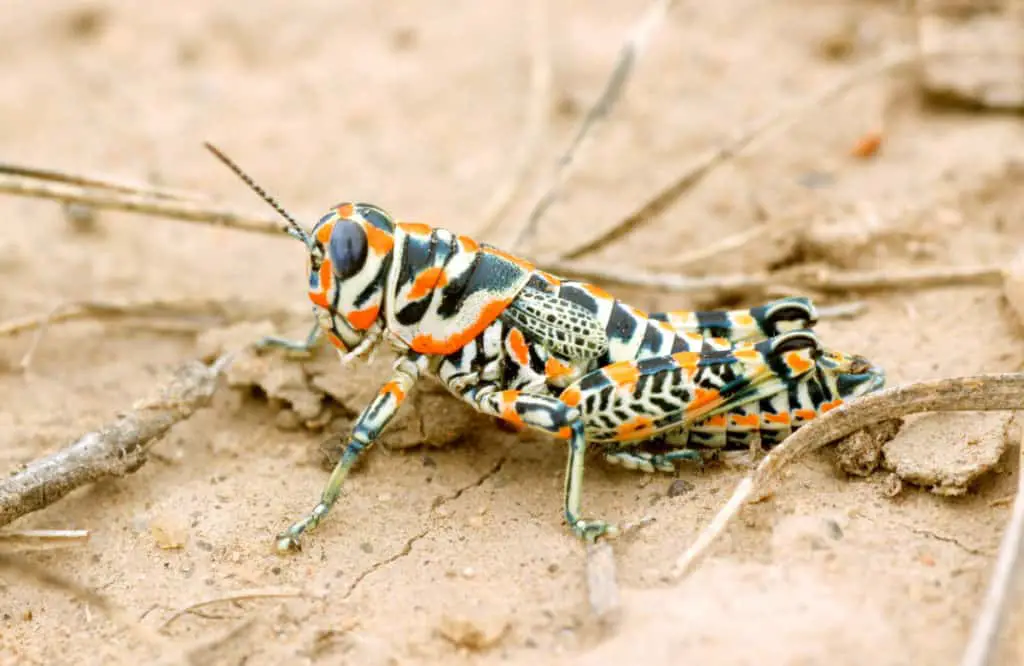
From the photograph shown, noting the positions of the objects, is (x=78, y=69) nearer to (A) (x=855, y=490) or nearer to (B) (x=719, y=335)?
(B) (x=719, y=335)

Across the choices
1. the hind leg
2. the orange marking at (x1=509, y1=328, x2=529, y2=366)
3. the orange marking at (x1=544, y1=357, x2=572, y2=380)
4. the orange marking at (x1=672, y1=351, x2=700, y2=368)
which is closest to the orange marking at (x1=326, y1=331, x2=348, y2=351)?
the orange marking at (x1=509, y1=328, x2=529, y2=366)

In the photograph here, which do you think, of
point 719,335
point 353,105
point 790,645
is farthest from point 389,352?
point 353,105

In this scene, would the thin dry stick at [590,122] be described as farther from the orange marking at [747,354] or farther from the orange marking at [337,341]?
the orange marking at [747,354]

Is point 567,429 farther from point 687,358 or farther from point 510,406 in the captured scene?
point 687,358

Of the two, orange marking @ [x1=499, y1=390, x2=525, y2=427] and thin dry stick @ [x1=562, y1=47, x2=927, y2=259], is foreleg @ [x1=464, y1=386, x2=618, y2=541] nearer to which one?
orange marking @ [x1=499, y1=390, x2=525, y2=427]

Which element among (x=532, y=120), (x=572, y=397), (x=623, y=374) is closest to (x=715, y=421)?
(x=623, y=374)

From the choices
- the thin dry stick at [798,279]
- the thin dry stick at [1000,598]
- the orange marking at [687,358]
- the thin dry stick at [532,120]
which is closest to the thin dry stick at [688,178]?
the thin dry stick at [798,279]
